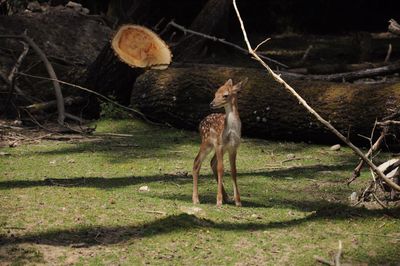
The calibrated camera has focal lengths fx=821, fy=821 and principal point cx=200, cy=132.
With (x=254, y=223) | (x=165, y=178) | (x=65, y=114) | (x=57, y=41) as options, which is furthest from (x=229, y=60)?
(x=254, y=223)

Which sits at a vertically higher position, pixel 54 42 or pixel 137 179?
pixel 54 42

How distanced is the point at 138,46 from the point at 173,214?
5.49 meters

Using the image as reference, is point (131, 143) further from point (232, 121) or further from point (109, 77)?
point (232, 121)

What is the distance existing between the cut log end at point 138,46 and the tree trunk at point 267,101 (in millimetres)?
246

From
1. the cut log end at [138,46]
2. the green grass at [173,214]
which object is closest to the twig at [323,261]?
the green grass at [173,214]

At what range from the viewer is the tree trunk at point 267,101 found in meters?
10.3

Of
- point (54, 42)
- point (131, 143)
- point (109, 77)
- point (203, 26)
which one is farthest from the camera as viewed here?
point (203, 26)

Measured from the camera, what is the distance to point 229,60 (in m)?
16.7

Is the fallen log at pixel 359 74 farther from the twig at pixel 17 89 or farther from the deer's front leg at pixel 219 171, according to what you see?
the deer's front leg at pixel 219 171

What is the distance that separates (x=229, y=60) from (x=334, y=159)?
7169 mm

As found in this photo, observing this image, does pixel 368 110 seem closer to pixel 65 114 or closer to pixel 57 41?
pixel 65 114

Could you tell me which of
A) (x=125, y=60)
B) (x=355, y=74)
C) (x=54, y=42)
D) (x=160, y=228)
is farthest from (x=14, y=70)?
(x=160, y=228)

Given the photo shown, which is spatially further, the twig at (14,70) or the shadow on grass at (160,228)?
the twig at (14,70)

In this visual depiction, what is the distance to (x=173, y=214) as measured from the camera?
6.62 metres
